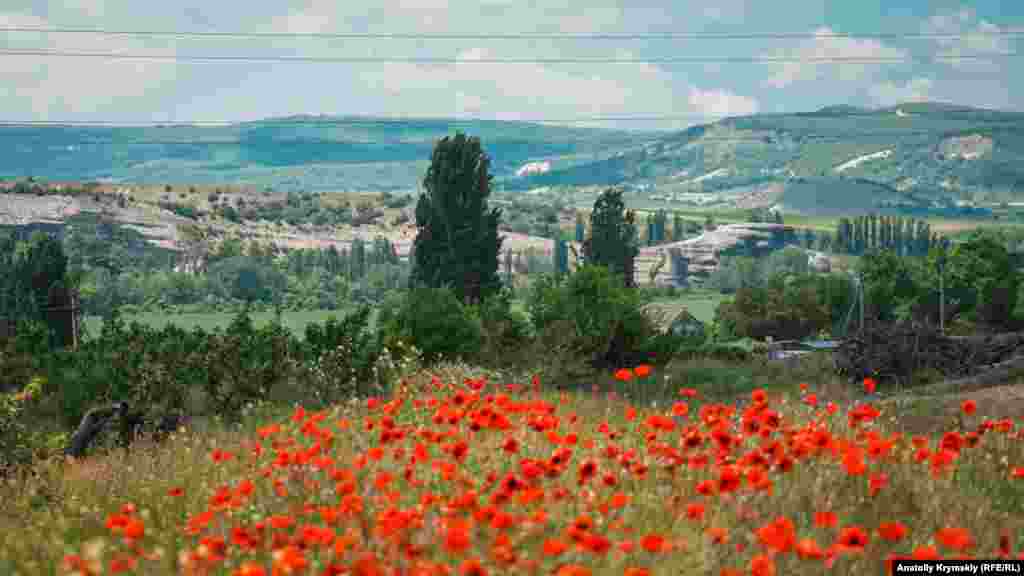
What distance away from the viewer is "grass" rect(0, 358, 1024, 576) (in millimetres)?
5785

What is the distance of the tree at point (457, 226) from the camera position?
54688 millimetres

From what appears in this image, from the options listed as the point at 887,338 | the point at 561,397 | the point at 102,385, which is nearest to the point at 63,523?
the point at 561,397

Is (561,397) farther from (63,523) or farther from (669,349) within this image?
(669,349)

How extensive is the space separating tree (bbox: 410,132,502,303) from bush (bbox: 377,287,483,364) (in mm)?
26809

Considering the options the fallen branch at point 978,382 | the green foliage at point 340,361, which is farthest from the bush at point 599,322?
the fallen branch at point 978,382

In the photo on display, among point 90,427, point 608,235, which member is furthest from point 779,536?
point 608,235

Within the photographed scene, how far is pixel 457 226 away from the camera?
56000mm

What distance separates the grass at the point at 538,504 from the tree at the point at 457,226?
43.8 metres

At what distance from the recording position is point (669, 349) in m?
25.0

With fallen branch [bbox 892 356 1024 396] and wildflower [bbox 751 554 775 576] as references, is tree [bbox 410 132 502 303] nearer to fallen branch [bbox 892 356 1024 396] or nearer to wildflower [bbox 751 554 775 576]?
fallen branch [bbox 892 356 1024 396]

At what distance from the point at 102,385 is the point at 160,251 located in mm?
144959

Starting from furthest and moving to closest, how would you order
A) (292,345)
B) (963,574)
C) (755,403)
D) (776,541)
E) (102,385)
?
1. (292,345)
2. (102,385)
3. (755,403)
4. (963,574)
5. (776,541)

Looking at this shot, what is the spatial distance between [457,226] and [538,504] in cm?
4964

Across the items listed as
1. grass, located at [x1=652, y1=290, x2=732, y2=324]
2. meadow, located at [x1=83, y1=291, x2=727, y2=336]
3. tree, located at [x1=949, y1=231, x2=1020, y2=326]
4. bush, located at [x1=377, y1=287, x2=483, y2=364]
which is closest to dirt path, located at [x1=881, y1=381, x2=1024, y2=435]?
bush, located at [x1=377, y1=287, x2=483, y2=364]
